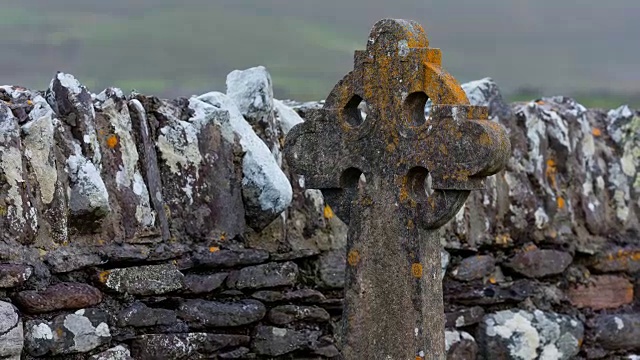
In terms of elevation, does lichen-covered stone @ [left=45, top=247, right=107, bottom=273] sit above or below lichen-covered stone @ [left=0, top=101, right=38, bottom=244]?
below

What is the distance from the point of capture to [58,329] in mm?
4691

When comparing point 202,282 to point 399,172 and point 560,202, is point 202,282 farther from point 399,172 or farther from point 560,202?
point 560,202

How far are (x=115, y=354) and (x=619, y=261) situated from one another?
12.5ft

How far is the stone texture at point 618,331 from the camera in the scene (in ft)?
22.7

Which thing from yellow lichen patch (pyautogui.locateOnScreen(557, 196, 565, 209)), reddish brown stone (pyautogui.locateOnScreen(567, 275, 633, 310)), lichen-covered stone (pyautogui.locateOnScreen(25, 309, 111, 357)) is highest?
yellow lichen patch (pyautogui.locateOnScreen(557, 196, 565, 209))

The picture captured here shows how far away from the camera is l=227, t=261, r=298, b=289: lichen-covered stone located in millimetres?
5418

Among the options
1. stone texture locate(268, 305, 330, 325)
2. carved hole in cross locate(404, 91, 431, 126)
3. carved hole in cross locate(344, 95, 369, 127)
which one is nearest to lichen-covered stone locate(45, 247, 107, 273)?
stone texture locate(268, 305, 330, 325)

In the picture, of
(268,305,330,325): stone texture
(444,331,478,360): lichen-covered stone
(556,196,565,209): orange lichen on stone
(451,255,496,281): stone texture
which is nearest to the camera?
(268,305,330,325): stone texture

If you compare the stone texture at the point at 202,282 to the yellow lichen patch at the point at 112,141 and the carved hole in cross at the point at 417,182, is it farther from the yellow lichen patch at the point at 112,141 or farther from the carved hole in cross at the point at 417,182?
the carved hole in cross at the point at 417,182

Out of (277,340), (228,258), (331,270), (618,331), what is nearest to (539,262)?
(618,331)

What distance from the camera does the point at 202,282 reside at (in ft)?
17.3

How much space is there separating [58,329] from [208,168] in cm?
123

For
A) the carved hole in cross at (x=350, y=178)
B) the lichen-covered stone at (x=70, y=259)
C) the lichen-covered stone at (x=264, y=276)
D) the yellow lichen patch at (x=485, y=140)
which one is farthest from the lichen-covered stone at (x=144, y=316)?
the yellow lichen patch at (x=485, y=140)

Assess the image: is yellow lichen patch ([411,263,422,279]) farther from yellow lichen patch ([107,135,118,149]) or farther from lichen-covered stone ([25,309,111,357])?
yellow lichen patch ([107,135,118,149])
